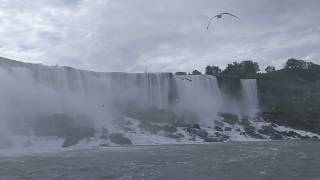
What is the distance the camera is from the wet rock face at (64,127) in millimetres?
49000

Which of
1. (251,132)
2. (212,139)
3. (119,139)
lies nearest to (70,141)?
(119,139)

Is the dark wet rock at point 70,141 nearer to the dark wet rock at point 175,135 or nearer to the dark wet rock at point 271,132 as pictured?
the dark wet rock at point 175,135

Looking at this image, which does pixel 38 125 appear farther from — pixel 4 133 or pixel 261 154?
pixel 261 154

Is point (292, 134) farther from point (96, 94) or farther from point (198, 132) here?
point (96, 94)

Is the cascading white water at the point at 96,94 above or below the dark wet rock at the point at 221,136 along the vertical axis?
above

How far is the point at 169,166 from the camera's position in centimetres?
2773

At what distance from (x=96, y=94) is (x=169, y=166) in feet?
109

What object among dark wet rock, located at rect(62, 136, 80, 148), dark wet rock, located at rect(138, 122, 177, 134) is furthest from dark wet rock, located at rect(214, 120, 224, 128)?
dark wet rock, located at rect(62, 136, 80, 148)

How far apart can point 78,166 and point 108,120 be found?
28810mm

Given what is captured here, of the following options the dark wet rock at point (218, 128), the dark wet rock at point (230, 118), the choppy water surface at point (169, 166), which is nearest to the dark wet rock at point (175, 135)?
the dark wet rock at point (218, 128)

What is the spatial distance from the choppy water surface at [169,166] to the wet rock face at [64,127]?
14003mm

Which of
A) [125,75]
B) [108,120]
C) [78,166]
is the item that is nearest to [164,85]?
[125,75]

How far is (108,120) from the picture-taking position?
57.0 metres

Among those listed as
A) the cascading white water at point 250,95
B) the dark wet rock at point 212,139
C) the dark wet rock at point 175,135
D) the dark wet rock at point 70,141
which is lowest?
the dark wet rock at point 212,139
